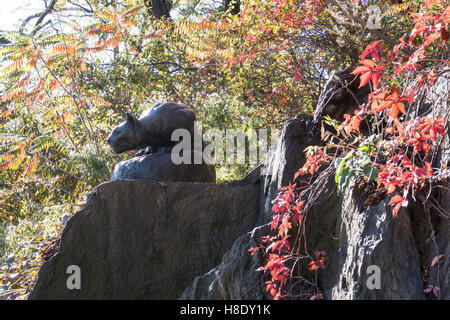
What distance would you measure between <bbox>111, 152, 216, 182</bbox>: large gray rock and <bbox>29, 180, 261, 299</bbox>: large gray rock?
0.31 metres

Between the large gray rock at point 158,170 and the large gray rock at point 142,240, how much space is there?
0.31m

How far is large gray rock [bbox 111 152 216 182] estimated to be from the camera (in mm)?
4672

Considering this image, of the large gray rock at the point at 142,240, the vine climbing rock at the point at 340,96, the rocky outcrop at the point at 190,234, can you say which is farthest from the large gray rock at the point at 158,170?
the vine climbing rock at the point at 340,96

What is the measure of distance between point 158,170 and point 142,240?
76cm

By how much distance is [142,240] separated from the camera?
4223mm

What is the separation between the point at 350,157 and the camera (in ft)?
10.2

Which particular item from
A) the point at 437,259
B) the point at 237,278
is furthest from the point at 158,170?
the point at 437,259

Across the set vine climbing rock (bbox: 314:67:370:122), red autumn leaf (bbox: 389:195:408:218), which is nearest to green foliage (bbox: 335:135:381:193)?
red autumn leaf (bbox: 389:195:408:218)

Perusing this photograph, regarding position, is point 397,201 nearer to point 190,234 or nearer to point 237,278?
point 237,278

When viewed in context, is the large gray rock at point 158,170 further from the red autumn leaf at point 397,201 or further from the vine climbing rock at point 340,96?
the red autumn leaf at point 397,201

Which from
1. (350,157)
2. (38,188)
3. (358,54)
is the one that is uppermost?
(358,54)
